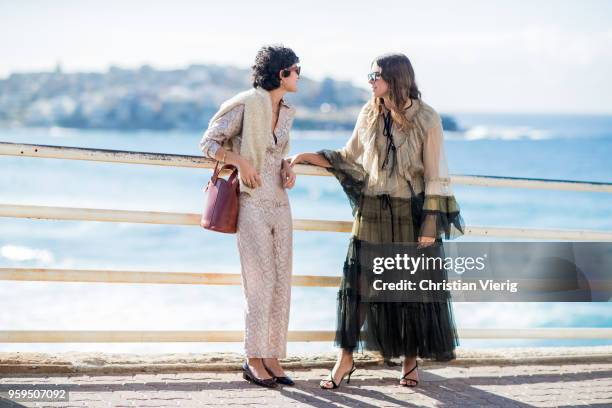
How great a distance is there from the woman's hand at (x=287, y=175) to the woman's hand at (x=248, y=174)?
161 millimetres

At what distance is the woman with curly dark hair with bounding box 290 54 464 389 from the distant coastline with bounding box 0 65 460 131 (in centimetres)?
6413

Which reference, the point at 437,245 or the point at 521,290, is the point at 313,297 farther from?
the point at 437,245

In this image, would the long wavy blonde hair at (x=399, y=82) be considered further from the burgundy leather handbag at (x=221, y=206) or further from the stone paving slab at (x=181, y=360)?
the stone paving slab at (x=181, y=360)

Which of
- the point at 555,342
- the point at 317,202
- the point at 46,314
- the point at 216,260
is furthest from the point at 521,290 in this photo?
the point at 317,202

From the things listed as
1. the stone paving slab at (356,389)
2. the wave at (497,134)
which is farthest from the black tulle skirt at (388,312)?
the wave at (497,134)

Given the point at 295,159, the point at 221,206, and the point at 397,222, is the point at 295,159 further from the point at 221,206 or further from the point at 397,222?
the point at 397,222

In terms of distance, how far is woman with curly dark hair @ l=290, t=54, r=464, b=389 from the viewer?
4.34 m

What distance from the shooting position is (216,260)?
18.8 m

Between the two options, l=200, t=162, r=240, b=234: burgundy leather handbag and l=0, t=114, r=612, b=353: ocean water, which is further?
l=0, t=114, r=612, b=353: ocean water

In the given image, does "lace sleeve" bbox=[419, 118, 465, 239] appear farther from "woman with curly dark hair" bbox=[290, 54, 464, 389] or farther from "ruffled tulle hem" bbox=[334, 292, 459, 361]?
"ruffled tulle hem" bbox=[334, 292, 459, 361]

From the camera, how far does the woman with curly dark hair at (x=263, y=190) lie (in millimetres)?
4184

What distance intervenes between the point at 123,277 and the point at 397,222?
147 cm

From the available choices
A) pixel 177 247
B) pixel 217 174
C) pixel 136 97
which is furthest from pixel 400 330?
pixel 136 97

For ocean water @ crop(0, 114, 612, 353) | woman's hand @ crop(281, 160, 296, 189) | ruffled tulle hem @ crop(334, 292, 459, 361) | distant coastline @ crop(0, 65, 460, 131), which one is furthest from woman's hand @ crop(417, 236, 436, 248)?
distant coastline @ crop(0, 65, 460, 131)
